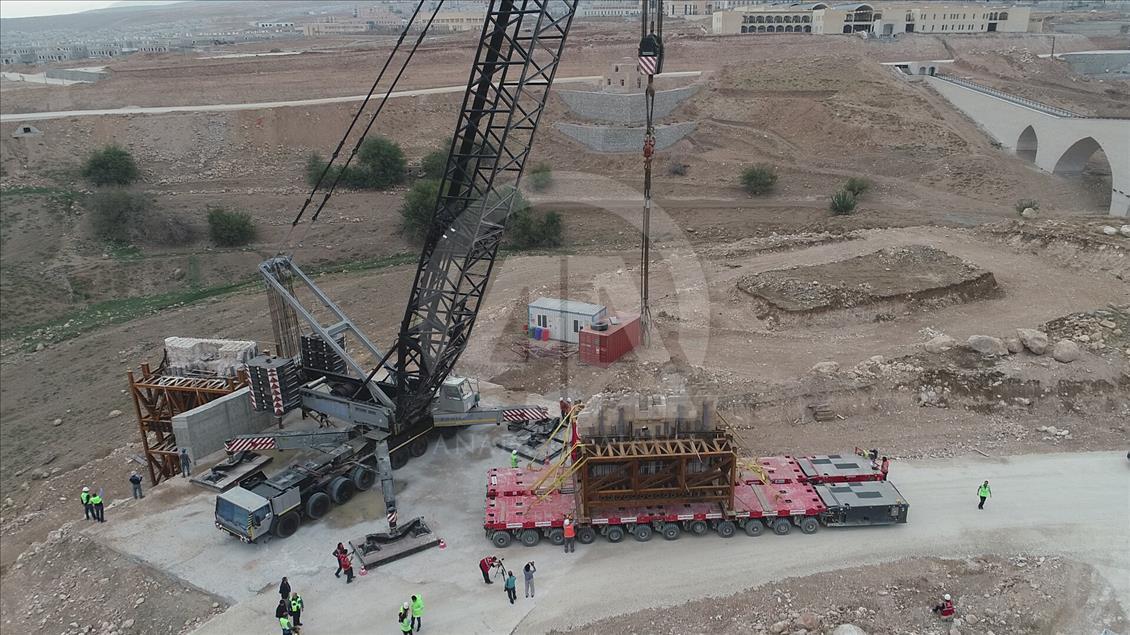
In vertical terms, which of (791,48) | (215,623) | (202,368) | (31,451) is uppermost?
(791,48)

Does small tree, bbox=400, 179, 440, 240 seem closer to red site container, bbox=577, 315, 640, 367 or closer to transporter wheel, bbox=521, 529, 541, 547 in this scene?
red site container, bbox=577, 315, 640, 367

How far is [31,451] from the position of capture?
91.6 feet

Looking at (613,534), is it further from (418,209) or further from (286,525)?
(418,209)

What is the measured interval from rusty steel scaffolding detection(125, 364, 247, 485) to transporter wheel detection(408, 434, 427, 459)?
543cm

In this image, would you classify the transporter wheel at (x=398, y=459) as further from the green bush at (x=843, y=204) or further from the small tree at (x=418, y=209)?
the green bush at (x=843, y=204)

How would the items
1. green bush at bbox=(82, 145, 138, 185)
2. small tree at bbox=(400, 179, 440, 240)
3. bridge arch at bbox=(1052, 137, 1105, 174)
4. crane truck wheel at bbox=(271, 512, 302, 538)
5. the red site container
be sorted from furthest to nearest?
green bush at bbox=(82, 145, 138, 185) < bridge arch at bbox=(1052, 137, 1105, 174) < small tree at bbox=(400, 179, 440, 240) < the red site container < crane truck wheel at bbox=(271, 512, 302, 538)

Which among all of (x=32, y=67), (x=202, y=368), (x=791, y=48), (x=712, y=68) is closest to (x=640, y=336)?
(x=202, y=368)

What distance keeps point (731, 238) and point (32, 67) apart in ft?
372

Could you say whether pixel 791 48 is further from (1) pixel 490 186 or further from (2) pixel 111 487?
(2) pixel 111 487

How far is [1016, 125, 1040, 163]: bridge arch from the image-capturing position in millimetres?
57344

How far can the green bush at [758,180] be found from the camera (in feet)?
175

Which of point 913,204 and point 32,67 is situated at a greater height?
point 32,67

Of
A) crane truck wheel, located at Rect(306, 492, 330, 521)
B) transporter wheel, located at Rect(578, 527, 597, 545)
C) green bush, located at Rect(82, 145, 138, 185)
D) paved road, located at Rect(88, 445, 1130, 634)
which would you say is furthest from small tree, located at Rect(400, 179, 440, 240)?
transporter wheel, located at Rect(578, 527, 597, 545)

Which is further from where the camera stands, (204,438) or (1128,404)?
(1128,404)
